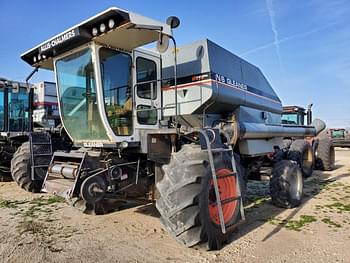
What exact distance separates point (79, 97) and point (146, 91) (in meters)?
1.07

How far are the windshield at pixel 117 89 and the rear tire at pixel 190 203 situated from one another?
4.01 ft

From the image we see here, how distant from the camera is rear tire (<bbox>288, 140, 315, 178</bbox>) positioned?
28.1 feet

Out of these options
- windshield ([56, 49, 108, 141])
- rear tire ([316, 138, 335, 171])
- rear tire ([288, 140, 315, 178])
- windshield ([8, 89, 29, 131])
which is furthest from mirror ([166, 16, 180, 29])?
rear tire ([316, 138, 335, 171])

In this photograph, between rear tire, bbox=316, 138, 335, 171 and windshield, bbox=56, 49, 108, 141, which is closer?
windshield, bbox=56, 49, 108, 141

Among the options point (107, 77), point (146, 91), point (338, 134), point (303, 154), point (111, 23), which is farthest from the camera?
point (338, 134)

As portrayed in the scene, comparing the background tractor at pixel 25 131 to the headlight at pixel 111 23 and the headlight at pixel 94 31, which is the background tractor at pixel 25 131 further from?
the headlight at pixel 111 23

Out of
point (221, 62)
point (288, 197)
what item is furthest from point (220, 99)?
point (288, 197)

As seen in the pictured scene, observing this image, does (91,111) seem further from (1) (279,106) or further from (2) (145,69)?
(1) (279,106)

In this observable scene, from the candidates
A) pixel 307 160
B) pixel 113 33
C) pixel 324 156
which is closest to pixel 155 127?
pixel 113 33

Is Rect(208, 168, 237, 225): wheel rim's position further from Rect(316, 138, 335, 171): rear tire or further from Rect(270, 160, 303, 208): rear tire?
Rect(316, 138, 335, 171): rear tire

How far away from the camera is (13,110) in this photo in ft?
35.1

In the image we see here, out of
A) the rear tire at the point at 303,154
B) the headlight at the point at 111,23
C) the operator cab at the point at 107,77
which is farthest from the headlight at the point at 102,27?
the rear tire at the point at 303,154

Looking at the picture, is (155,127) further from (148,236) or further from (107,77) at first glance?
(148,236)

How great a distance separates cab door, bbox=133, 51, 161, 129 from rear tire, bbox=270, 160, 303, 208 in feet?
8.60
